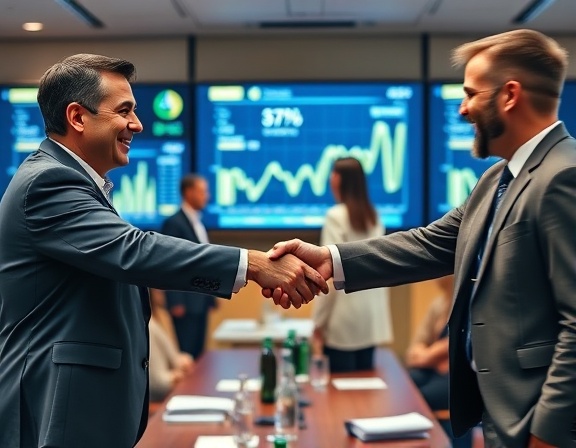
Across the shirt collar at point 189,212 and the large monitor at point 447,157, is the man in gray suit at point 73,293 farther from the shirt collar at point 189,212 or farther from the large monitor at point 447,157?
the large monitor at point 447,157

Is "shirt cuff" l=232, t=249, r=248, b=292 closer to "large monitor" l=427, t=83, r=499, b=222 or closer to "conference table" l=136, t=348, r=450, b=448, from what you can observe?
"conference table" l=136, t=348, r=450, b=448

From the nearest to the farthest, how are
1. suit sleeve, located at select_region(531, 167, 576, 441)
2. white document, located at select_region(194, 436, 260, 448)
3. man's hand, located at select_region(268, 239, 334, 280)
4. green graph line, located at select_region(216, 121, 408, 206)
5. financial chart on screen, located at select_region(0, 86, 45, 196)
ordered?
suit sleeve, located at select_region(531, 167, 576, 441), man's hand, located at select_region(268, 239, 334, 280), white document, located at select_region(194, 436, 260, 448), green graph line, located at select_region(216, 121, 408, 206), financial chart on screen, located at select_region(0, 86, 45, 196)

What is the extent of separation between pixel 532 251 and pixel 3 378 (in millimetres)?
1210

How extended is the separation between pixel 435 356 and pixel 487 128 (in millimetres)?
2478

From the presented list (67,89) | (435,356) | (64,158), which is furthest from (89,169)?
(435,356)

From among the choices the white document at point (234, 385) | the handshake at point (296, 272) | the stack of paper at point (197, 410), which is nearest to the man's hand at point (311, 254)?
the handshake at point (296, 272)

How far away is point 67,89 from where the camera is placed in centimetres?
211

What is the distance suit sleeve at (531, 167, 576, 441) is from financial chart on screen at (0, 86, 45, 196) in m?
5.51

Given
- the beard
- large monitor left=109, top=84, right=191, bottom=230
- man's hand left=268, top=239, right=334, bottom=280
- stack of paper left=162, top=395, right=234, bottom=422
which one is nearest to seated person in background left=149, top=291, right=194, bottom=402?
stack of paper left=162, top=395, right=234, bottom=422

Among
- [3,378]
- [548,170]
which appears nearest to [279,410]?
[3,378]

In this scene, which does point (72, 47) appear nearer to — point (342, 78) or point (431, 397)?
point (342, 78)

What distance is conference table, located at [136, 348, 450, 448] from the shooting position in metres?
2.67

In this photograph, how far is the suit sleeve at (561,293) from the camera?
1743 mm

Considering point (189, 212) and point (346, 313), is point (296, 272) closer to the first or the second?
point (346, 313)
